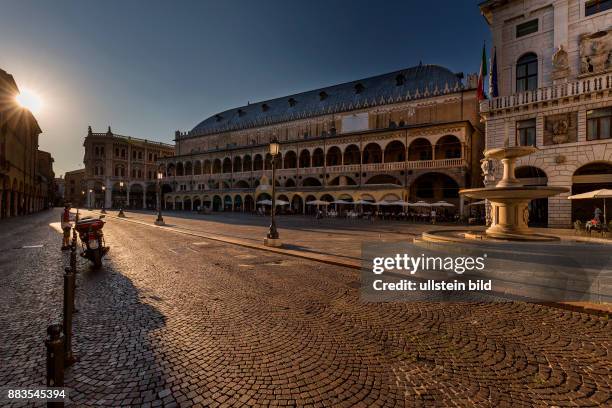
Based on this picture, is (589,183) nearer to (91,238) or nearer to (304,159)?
(91,238)

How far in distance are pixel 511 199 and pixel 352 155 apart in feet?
101

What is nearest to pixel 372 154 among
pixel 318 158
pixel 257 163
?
pixel 318 158

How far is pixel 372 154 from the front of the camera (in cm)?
3922

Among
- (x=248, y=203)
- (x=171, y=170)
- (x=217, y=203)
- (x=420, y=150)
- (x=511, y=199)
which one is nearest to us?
(x=511, y=199)

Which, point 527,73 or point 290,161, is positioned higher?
point 527,73

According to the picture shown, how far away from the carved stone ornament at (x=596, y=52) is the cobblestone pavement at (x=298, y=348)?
2231cm

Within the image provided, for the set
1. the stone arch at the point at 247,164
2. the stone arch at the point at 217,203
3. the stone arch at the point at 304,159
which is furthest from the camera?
the stone arch at the point at 217,203

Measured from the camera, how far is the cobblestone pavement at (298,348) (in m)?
2.74

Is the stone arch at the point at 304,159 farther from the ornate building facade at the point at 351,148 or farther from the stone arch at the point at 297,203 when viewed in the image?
the stone arch at the point at 297,203

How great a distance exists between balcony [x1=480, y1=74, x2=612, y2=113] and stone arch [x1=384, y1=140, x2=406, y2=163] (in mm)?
15212

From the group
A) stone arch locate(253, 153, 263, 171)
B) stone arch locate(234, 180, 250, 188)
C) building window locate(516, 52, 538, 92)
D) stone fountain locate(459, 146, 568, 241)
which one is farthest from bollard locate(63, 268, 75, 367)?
stone arch locate(234, 180, 250, 188)

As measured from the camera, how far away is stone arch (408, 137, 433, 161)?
34.8 meters

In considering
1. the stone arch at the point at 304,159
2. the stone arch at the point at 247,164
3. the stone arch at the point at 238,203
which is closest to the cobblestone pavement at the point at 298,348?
the stone arch at the point at 304,159

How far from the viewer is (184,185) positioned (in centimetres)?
5722
